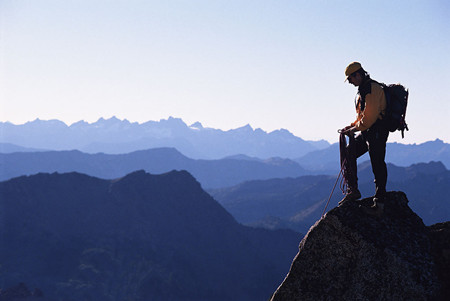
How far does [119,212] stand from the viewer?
14175 cm

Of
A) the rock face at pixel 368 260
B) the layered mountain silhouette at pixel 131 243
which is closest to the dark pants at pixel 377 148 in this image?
the rock face at pixel 368 260

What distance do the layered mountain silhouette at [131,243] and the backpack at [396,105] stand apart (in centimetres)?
11028

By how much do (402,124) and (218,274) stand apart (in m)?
123

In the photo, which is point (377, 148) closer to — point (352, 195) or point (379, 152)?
point (379, 152)

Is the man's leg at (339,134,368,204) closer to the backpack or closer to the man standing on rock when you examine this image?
the man standing on rock

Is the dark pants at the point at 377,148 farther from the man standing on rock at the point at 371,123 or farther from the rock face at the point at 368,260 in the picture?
the rock face at the point at 368,260

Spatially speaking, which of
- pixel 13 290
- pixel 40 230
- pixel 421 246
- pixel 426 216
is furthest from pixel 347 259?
pixel 426 216

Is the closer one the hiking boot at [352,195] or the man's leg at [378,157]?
the man's leg at [378,157]

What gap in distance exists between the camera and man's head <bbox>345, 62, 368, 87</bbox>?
8.66 m

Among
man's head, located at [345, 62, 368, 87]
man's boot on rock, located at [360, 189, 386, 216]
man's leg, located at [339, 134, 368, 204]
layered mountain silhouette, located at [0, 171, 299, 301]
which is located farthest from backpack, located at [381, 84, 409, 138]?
layered mountain silhouette, located at [0, 171, 299, 301]

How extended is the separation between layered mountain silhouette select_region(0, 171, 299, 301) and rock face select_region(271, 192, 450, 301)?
109259 mm

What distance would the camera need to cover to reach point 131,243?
13288 cm

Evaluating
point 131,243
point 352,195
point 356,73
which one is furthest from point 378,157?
point 131,243

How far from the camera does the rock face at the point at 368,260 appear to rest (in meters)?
7.55
